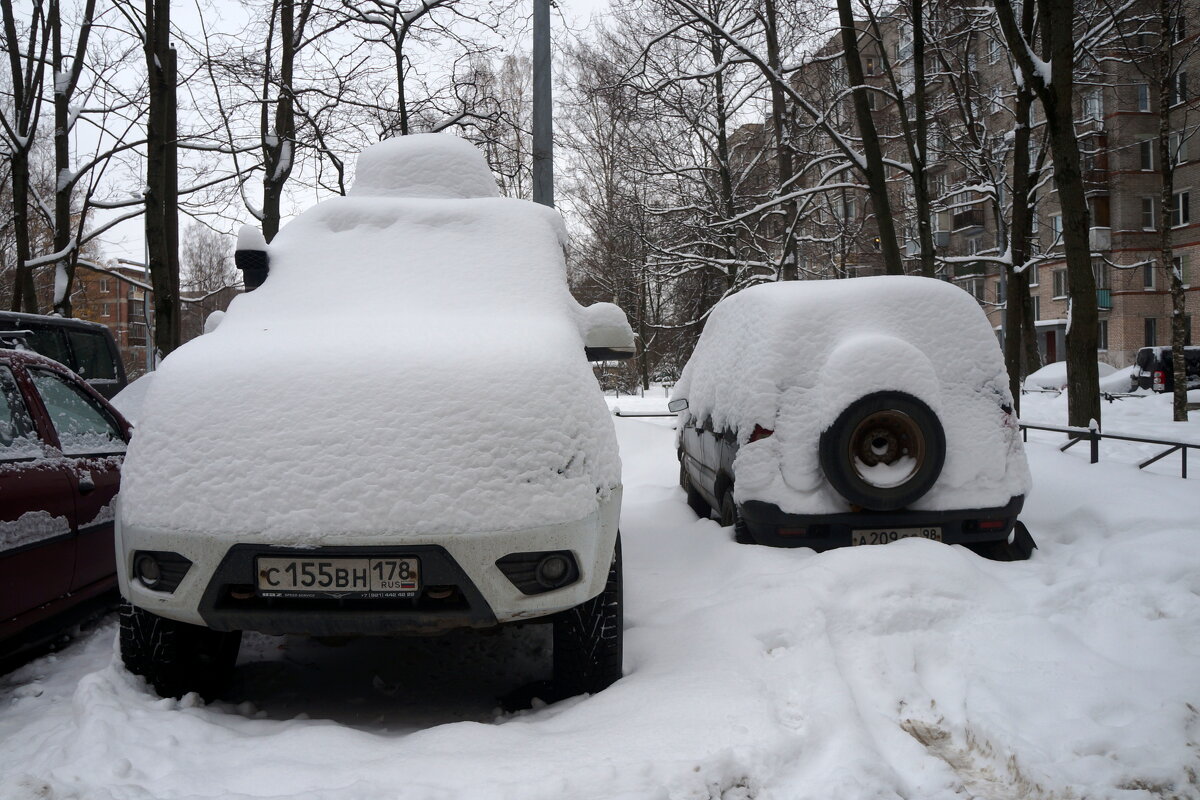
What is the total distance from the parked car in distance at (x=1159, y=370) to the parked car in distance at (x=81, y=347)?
2154cm

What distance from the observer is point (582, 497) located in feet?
9.57

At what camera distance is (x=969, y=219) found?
40812 mm

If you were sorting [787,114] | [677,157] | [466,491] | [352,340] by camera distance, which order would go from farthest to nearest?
1. [677,157]
2. [787,114]
3. [352,340]
4. [466,491]

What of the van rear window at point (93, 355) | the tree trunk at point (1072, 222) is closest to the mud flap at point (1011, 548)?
the tree trunk at point (1072, 222)

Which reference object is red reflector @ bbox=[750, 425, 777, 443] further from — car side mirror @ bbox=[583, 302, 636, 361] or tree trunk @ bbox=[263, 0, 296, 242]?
tree trunk @ bbox=[263, 0, 296, 242]

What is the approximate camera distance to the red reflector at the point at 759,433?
463cm

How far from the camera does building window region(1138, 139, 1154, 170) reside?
1502 inches

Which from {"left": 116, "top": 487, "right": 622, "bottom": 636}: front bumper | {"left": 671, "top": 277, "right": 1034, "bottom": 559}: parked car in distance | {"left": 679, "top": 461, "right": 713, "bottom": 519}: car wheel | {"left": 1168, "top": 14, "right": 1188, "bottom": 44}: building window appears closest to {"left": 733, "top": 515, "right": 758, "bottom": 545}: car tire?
{"left": 671, "top": 277, "right": 1034, "bottom": 559}: parked car in distance

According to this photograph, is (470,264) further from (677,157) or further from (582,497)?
(677,157)

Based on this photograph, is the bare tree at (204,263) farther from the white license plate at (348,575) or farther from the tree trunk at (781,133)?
the white license plate at (348,575)

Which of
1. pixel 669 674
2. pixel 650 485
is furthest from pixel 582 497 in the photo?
pixel 650 485

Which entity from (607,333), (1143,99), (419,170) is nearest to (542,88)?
(419,170)

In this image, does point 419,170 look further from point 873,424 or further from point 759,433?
point 873,424

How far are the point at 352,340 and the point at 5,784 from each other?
1.74 meters
